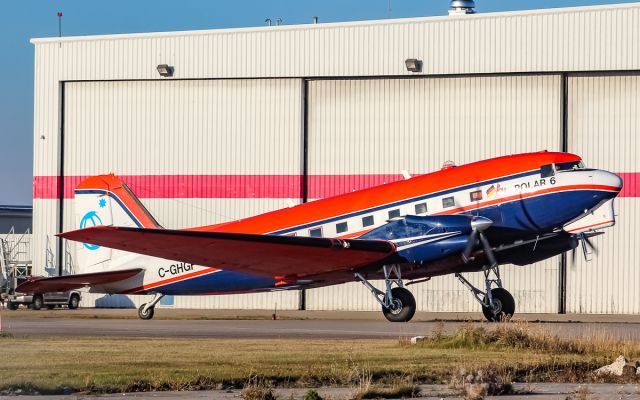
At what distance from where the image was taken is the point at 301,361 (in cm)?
1842

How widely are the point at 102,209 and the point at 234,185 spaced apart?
13.9m

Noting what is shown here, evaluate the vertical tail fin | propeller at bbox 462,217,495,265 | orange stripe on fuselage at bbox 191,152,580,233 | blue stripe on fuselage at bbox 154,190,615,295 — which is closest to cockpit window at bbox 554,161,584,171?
orange stripe on fuselage at bbox 191,152,580,233

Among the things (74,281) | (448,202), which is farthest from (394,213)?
(74,281)

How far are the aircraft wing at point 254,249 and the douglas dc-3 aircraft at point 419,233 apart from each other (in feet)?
0.09

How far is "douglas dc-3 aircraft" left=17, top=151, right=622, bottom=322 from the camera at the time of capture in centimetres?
2720

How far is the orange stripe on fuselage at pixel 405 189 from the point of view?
2825cm

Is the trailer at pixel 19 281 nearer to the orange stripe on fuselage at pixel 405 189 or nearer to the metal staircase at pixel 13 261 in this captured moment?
the metal staircase at pixel 13 261

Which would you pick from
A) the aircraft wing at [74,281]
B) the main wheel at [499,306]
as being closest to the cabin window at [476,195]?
the main wheel at [499,306]

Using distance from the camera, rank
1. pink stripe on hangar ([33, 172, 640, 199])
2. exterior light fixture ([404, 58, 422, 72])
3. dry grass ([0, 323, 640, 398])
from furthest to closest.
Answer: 1. pink stripe on hangar ([33, 172, 640, 199])
2. exterior light fixture ([404, 58, 422, 72])
3. dry grass ([0, 323, 640, 398])

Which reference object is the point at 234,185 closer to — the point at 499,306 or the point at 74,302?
the point at 74,302

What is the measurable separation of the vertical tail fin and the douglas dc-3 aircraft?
3.52 meters

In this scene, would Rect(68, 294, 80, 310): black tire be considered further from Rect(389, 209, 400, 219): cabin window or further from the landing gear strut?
the landing gear strut

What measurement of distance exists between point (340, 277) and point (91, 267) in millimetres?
9513

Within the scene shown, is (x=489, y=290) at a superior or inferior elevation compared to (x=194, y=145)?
inferior
